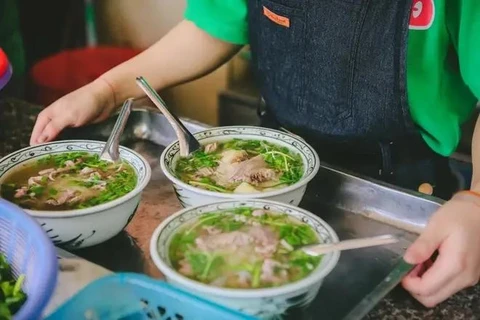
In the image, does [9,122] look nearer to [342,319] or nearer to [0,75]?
[0,75]

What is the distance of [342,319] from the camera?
794 mm

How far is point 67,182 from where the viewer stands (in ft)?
3.21

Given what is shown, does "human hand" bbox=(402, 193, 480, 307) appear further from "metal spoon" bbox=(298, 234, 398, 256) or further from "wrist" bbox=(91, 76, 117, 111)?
"wrist" bbox=(91, 76, 117, 111)

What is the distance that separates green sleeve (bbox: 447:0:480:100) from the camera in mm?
1040

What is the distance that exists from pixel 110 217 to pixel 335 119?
45 cm

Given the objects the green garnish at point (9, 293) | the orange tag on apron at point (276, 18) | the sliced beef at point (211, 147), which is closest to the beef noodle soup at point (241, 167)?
the sliced beef at point (211, 147)

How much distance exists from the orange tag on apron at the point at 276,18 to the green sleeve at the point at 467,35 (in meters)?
0.26

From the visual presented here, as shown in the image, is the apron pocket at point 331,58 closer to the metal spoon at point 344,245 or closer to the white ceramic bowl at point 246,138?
the white ceramic bowl at point 246,138

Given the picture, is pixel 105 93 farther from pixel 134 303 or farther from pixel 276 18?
pixel 134 303

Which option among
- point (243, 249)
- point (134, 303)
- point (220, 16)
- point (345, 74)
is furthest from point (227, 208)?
point (220, 16)

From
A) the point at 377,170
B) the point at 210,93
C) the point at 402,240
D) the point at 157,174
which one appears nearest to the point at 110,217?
the point at 157,174

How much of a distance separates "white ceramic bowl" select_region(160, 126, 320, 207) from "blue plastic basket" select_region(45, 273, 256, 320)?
0.24 m

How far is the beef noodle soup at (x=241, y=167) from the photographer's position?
3.23ft

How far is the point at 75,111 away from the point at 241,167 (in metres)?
0.34
